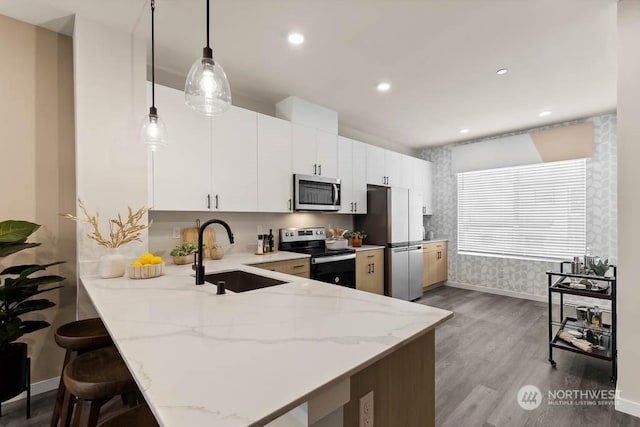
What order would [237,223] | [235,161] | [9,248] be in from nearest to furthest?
[9,248] → [235,161] → [237,223]

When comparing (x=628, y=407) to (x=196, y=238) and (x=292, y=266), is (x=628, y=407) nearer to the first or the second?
(x=292, y=266)

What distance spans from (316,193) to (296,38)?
69.7 inches

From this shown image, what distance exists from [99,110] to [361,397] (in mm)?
2519

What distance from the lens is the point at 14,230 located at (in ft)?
5.99

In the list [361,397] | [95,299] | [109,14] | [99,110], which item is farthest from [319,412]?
[109,14]

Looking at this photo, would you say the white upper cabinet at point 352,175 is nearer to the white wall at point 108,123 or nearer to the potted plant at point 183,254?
the potted plant at point 183,254

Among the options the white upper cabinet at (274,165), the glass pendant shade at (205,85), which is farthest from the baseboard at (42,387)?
the glass pendant shade at (205,85)

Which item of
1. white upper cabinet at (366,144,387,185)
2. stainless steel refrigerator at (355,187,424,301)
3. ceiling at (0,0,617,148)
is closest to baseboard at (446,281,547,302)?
stainless steel refrigerator at (355,187,424,301)

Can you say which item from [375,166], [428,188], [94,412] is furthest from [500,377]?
[428,188]

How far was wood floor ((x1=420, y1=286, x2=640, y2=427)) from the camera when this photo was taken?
6.36 feet

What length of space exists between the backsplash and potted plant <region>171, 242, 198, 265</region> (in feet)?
0.73

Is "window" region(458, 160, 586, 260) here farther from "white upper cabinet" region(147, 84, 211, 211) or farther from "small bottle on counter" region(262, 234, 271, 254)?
"white upper cabinet" region(147, 84, 211, 211)

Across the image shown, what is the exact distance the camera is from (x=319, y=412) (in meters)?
0.79

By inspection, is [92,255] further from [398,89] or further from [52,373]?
[398,89]
